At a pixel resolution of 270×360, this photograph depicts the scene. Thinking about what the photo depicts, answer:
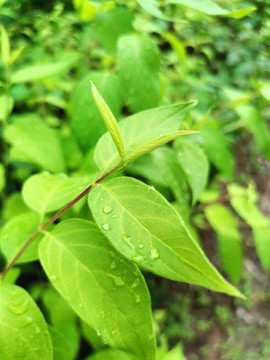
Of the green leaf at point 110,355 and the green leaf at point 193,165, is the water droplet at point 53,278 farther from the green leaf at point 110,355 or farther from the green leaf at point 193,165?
the green leaf at point 110,355

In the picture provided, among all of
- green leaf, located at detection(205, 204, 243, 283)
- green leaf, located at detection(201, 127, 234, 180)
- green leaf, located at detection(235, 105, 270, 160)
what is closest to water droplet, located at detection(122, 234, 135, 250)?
green leaf, located at detection(201, 127, 234, 180)

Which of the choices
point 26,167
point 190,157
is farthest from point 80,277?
point 26,167

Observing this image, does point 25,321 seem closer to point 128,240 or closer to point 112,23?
point 128,240

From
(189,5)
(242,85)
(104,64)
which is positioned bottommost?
(242,85)

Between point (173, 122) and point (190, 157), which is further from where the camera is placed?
point (190, 157)

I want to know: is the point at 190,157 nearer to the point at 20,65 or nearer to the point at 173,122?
the point at 173,122

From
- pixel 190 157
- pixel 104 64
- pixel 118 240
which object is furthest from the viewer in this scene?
pixel 104 64

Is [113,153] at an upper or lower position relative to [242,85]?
upper
